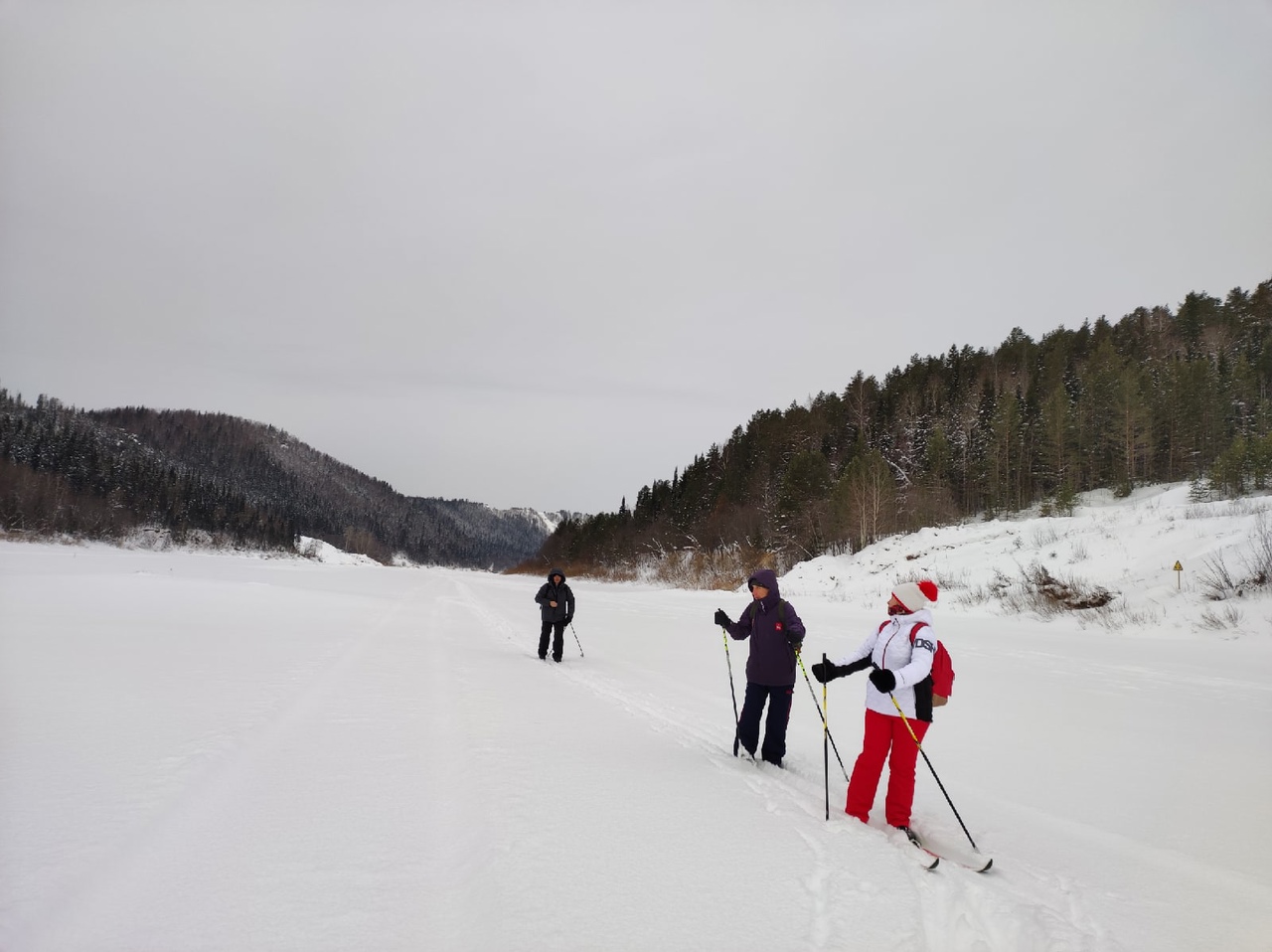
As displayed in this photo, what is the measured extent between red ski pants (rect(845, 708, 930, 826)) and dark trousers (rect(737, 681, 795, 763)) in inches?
44.0

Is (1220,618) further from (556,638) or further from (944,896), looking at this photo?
(944,896)

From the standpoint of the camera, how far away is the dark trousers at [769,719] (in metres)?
5.91

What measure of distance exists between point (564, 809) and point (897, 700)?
249 centimetres

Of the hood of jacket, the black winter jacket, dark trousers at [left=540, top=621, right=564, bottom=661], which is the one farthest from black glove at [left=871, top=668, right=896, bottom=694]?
dark trousers at [left=540, top=621, right=564, bottom=661]

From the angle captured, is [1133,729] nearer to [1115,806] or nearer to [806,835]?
[1115,806]

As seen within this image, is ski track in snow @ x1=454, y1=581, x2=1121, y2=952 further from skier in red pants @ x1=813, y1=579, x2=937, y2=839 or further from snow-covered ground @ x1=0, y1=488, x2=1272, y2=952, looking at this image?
skier in red pants @ x1=813, y1=579, x2=937, y2=839

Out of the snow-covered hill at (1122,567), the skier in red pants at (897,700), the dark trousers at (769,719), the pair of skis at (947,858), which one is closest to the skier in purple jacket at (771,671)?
the dark trousers at (769,719)

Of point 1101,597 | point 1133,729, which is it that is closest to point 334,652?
point 1133,729

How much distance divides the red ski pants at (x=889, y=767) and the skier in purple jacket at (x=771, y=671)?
1.09 metres

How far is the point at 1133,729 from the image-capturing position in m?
7.34

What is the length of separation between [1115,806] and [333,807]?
19.6 ft

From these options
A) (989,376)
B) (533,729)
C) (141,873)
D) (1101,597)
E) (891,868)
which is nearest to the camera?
(141,873)

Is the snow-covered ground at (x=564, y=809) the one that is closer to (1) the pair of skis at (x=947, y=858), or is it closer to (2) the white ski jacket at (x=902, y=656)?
(1) the pair of skis at (x=947, y=858)

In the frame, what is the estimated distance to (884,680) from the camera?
4383 millimetres
